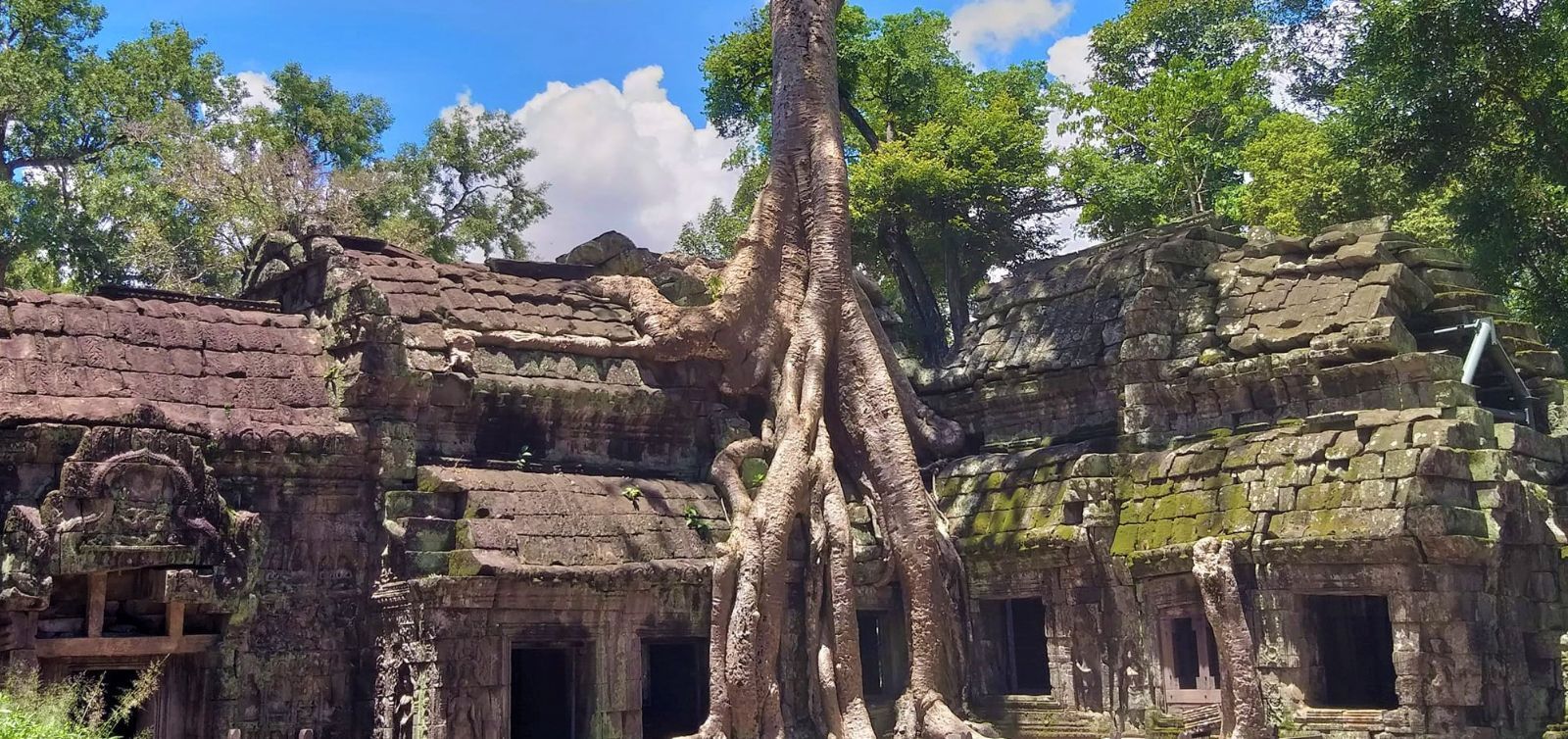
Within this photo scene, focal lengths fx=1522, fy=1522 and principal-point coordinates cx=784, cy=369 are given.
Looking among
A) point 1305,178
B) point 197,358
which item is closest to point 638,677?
point 197,358

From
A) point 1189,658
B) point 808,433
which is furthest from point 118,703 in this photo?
point 1189,658

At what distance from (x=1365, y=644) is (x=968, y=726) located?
384cm

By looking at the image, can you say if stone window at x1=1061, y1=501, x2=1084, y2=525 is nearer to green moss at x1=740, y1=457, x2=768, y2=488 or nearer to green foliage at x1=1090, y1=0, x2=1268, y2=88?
green moss at x1=740, y1=457, x2=768, y2=488

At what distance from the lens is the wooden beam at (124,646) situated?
10812mm

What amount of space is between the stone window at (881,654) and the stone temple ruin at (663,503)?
0.05m

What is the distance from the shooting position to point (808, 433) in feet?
47.9

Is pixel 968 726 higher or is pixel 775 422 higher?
pixel 775 422

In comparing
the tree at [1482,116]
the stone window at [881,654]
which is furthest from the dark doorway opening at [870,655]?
the tree at [1482,116]

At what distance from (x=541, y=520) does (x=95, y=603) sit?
3.50 m

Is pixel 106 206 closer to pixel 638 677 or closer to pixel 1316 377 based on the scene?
pixel 638 677

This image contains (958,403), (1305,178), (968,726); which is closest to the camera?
(968,726)

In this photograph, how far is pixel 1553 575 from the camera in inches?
502

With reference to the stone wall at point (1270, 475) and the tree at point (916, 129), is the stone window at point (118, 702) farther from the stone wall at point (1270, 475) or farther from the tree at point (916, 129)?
the tree at point (916, 129)

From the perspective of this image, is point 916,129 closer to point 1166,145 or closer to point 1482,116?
point 1166,145
